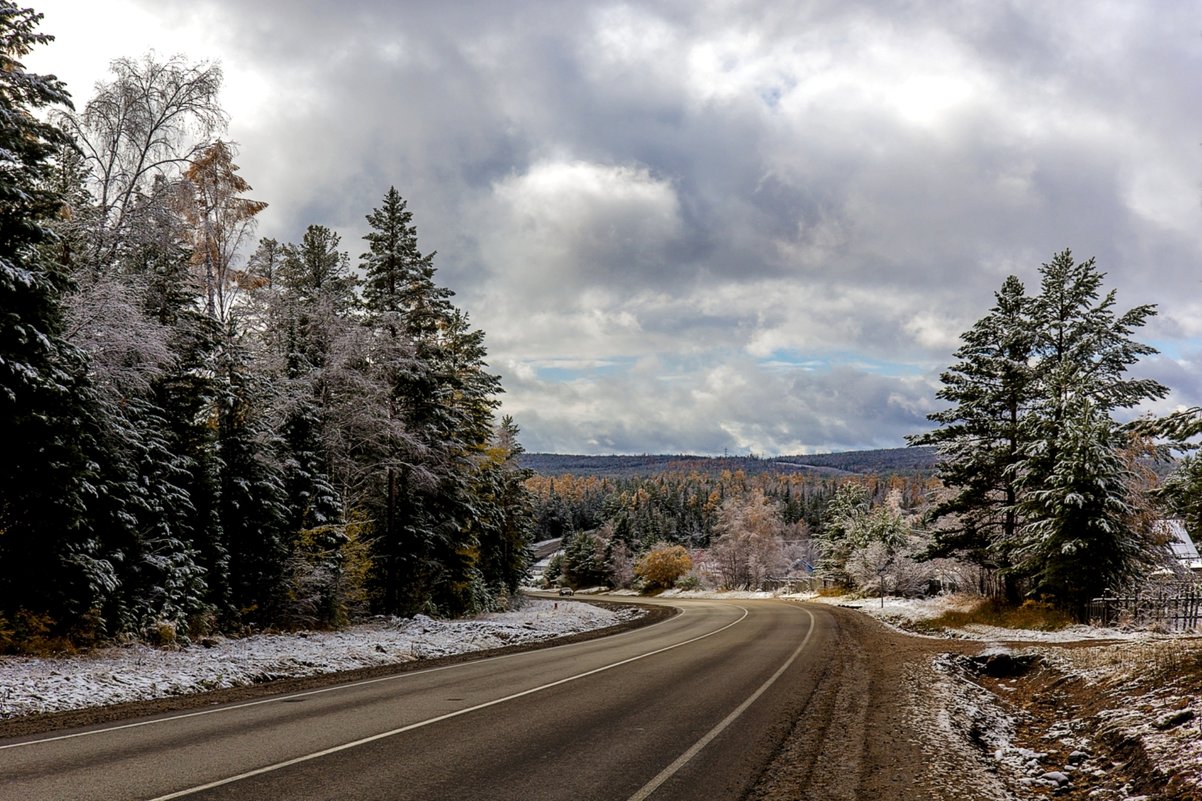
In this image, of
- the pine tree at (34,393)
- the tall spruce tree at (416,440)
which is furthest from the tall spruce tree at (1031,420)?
the pine tree at (34,393)

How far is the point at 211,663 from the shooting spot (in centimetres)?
1473

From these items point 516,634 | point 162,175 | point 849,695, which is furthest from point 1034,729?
point 162,175

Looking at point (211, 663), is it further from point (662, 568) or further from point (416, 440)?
point (662, 568)

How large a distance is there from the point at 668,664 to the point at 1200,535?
34.8ft

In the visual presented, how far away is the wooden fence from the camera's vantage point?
20406 mm

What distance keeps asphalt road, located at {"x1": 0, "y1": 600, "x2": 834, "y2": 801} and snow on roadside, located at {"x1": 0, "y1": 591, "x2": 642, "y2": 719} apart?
7.46 ft

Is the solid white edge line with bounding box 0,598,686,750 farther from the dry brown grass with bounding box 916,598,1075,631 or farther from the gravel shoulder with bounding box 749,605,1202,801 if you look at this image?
the dry brown grass with bounding box 916,598,1075,631

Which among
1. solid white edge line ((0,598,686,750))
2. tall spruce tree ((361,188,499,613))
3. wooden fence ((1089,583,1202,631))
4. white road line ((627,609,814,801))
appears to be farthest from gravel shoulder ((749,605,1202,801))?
tall spruce tree ((361,188,499,613))

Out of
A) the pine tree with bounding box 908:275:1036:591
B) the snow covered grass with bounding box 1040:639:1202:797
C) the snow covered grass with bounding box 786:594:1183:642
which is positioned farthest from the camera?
the pine tree with bounding box 908:275:1036:591

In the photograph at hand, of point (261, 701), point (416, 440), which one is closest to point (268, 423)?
point (416, 440)

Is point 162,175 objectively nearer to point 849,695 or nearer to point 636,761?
point 636,761

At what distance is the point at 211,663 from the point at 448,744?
9045 mm

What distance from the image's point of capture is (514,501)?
4712 centimetres

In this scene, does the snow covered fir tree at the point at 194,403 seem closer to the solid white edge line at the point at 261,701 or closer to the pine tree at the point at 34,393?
the pine tree at the point at 34,393
